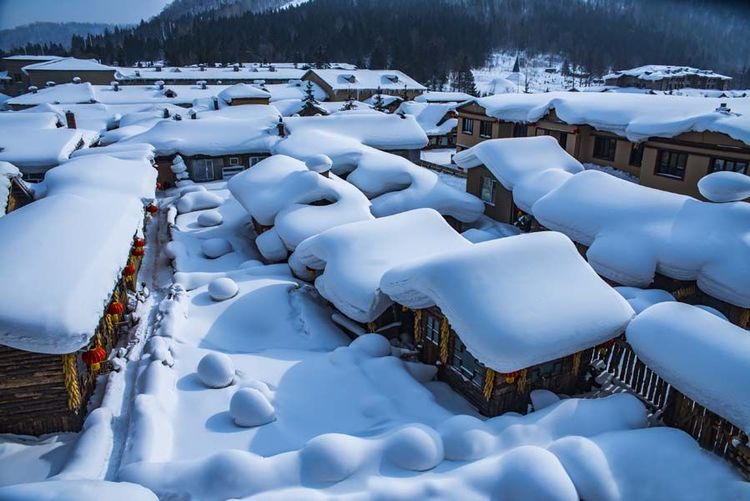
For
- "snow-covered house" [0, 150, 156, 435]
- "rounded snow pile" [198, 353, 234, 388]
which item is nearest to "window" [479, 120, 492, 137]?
"snow-covered house" [0, 150, 156, 435]

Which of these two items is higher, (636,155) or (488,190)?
(636,155)

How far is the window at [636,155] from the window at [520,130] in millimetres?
8156

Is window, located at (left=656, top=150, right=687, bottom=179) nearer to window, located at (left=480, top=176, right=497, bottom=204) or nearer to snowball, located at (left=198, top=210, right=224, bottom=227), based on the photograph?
window, located at (left=480, top=176, right=497, bottom=204)

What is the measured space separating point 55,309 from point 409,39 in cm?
12201

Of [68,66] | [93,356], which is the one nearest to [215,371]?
[93,356]

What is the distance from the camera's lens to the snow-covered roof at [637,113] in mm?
22250

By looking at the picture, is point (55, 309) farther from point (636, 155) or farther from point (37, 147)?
point (636, 155)

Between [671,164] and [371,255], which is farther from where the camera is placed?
[671,164]

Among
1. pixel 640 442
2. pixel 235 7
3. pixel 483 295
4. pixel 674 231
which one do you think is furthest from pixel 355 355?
pixel 235 7

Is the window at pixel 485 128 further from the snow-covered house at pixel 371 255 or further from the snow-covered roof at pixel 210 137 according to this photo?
the snow-covered house at pixel 371 255

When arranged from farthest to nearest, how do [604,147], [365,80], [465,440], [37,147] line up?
[365,80] < [604,147] < [37,147] < [465,440]

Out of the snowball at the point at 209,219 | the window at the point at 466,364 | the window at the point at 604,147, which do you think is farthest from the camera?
the window at the point at 604,147

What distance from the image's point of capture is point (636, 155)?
2731cm

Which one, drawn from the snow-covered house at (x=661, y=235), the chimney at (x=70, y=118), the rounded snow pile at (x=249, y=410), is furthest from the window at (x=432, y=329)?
the chimney at (x=70, y=118)
